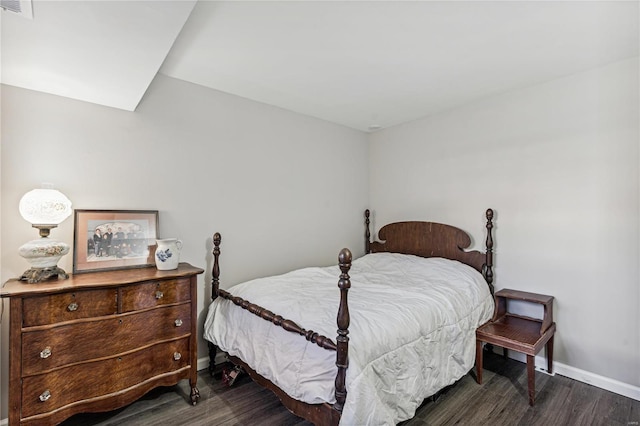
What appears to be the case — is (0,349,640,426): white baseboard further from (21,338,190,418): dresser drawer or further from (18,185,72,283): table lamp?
(18,185,72,283): table lamp

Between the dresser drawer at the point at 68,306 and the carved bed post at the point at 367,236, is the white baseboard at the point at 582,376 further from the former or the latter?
the carved bed post at the point at 367,236

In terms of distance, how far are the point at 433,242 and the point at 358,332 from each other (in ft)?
6.94

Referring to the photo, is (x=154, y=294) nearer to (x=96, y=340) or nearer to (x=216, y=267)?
(x=96, y=340)

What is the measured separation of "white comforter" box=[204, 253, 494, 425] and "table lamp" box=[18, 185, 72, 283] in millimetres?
1139

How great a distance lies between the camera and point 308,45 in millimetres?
2186

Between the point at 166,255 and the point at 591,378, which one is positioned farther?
the point at 591,378

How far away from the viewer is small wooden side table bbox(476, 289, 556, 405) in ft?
7.47

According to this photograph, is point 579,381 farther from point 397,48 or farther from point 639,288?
point 397,48

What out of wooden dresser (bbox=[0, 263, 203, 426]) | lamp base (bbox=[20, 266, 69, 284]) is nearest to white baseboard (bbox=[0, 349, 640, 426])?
wooden dresser (bbox=[0, 263, 203, 426])

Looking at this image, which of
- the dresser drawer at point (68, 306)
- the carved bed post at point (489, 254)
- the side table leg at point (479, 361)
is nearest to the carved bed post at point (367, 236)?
the carved bed post at point (489, 254)

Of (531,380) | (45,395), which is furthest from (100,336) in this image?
(531,380)

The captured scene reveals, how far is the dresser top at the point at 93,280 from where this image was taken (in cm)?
167

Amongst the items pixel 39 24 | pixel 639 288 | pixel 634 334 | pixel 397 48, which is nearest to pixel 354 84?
pixel 397 48

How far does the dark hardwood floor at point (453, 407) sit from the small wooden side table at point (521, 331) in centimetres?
15
